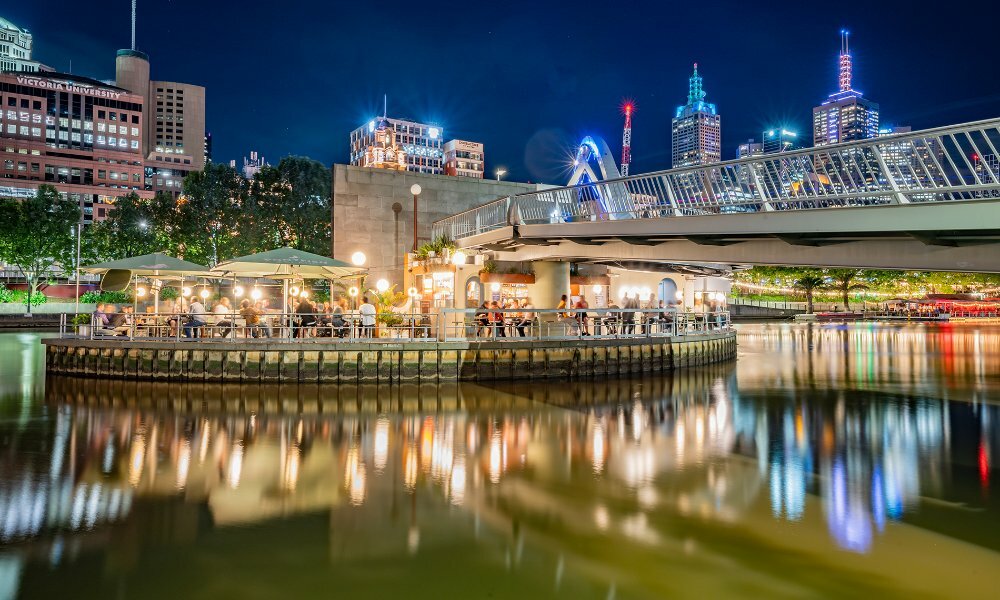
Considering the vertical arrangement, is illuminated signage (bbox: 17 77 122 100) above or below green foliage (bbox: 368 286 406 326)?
above

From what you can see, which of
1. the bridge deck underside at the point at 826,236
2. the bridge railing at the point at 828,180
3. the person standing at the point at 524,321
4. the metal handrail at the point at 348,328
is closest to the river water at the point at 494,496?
the metal handrail at the point at 348,328

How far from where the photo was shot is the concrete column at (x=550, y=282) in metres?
28.8

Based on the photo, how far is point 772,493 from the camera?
8.68 m

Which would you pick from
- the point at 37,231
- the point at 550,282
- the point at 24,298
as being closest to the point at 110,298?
the point at 24,298

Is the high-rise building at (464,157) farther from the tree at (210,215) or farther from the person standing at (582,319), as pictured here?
the person standing at (582,319)

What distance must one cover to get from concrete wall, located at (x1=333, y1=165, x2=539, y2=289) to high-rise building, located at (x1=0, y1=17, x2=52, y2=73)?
18456 centimetres

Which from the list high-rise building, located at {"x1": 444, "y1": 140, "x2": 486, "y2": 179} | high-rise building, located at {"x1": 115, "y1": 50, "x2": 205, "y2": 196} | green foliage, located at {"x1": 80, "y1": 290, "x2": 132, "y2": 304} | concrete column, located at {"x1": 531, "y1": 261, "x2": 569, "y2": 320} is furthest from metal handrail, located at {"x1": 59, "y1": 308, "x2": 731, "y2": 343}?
high-rise building, located at {"x1": 444, "y1": 140, "x2": 486, "y2": 179}

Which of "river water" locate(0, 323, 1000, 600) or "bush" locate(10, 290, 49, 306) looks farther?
"bush" locate(10, 290, 49, 306)

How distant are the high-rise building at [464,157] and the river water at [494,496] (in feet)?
535

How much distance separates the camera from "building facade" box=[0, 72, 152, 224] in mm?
119438

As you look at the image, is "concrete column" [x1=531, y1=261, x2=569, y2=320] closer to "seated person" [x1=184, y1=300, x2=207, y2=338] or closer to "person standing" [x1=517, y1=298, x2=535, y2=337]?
"person standing" [x1=517, y1=298, x2=535, y2=337]

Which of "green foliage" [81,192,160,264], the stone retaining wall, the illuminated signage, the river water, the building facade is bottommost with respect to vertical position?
the river water

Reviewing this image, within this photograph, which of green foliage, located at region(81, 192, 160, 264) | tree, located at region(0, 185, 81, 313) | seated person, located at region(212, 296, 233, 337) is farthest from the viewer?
green foliage, located at region(81, 192, 160, 264)

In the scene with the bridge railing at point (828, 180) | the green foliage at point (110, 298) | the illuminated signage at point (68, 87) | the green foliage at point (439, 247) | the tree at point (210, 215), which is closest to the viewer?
the bridge railing at point (828, 180)
